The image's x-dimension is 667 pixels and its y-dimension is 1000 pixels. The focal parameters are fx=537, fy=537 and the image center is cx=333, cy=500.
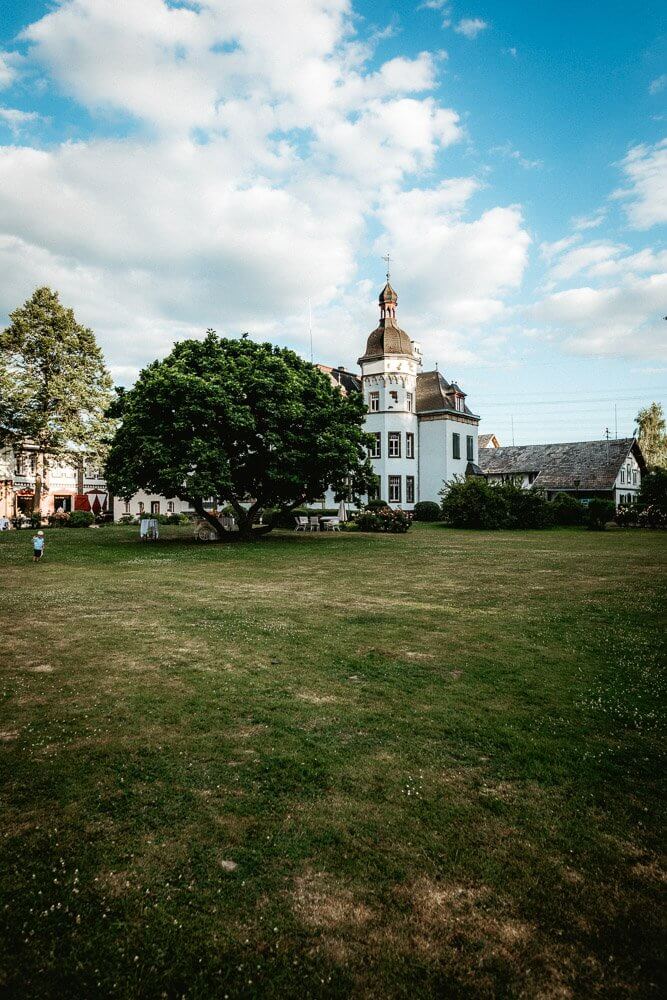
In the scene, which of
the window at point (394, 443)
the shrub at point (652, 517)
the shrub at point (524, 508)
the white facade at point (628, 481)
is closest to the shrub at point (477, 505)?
the shrub at point (524, 508)

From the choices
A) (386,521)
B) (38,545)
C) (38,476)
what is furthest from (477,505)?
(38,476)

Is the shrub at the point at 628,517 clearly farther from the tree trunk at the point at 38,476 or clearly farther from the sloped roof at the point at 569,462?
the tree trunk at the point at 38,476

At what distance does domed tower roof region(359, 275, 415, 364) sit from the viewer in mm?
50281

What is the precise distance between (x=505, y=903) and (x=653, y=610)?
35.4 feet

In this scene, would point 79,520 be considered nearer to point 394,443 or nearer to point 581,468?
point 394,443

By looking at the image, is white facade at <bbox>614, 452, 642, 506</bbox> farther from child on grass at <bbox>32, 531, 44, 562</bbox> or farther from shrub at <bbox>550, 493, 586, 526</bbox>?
child on grass at <bbox>32, 531, 44, 562</bbox>

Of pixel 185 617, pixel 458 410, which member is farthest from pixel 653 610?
pixel 458 410

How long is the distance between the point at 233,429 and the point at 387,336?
29.4 meters

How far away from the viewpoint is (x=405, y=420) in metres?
50.8

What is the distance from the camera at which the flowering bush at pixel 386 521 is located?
38375 millimetres

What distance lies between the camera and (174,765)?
5.56 metres

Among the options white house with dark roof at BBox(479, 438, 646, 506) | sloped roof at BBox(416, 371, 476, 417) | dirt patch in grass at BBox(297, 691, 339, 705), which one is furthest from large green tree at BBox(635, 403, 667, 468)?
dirt patch in grass at BBox(297, 691, 339, 705)

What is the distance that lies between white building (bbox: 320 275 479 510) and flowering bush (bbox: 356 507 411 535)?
416 inches

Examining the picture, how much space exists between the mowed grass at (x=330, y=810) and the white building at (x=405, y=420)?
3995 centimetres
